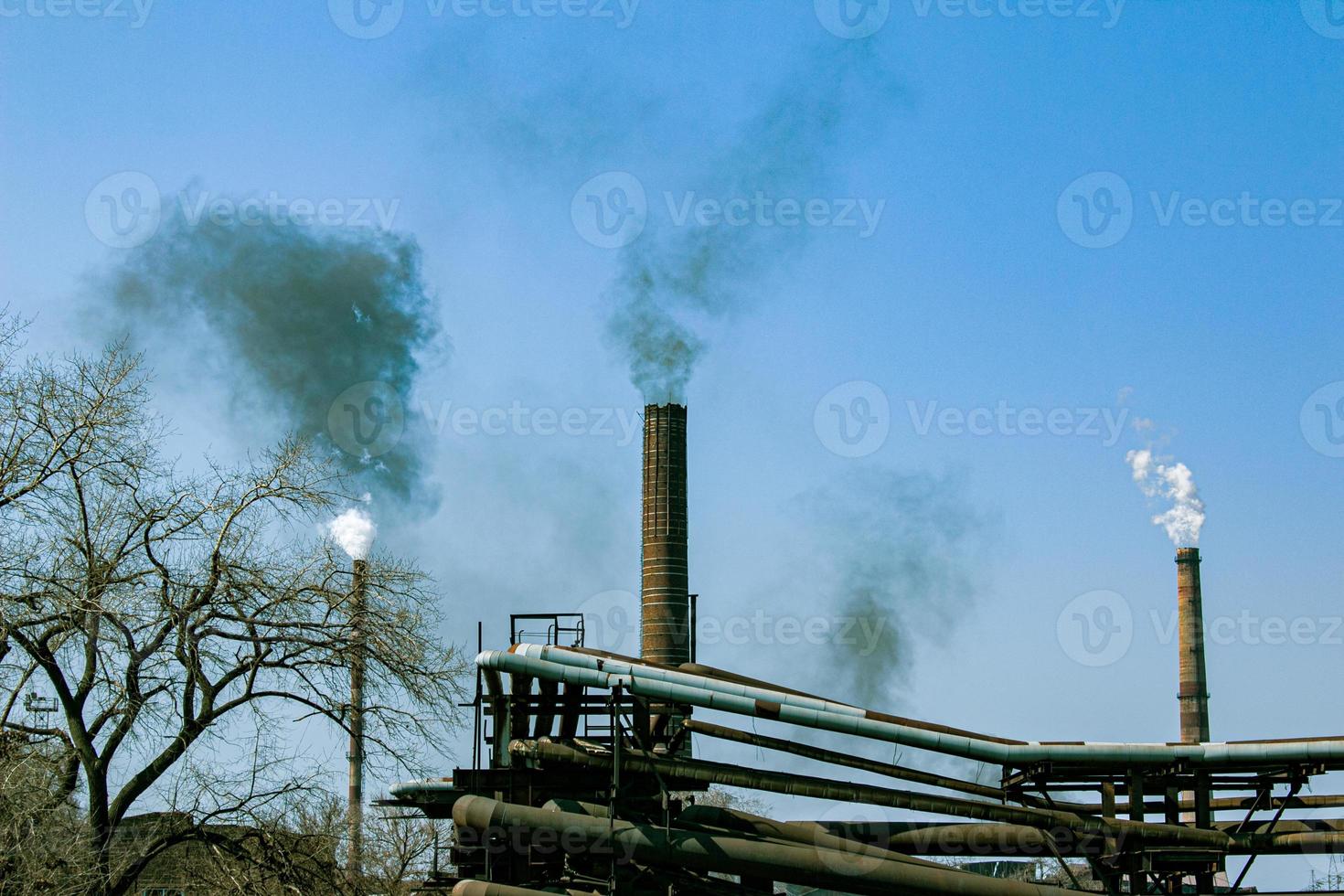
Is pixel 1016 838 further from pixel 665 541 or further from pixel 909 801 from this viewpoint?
pixel 665 541

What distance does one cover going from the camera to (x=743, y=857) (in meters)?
16.9

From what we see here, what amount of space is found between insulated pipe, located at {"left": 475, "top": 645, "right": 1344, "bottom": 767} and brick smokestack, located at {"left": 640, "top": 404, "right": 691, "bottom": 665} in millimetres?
21127

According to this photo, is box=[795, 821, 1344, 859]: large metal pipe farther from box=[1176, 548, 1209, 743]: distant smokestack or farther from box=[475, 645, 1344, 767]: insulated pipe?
box=[1176, 548, 1209, 743]: distant smokestack

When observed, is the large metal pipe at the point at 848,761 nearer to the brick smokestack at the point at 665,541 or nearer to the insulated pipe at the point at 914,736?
the insulated pipe at the point at 914,736

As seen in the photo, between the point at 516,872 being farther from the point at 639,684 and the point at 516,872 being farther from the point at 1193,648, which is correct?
the point at 1193,648

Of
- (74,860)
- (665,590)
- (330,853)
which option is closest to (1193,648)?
(665,590)

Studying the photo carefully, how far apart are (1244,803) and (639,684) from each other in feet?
29.8

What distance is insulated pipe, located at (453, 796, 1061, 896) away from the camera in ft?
54.5

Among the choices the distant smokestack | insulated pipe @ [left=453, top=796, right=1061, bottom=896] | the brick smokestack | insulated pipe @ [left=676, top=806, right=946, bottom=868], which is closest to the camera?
insulated pipe @ [left=453, top=796, right=1061, bottom=896]

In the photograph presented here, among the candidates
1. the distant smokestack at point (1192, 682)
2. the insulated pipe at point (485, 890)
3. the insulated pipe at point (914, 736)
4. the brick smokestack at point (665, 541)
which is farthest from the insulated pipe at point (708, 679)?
the distant smokestack at point (1192, 682)

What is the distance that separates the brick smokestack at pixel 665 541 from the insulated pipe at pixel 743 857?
2191 centimetres

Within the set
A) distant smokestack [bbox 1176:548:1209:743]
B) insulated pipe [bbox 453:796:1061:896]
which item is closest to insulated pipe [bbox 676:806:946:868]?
insulated pipe [bbox 453:796:1061:896]

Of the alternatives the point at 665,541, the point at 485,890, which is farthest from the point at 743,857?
the point at 665,541

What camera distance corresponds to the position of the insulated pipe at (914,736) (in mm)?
17703
